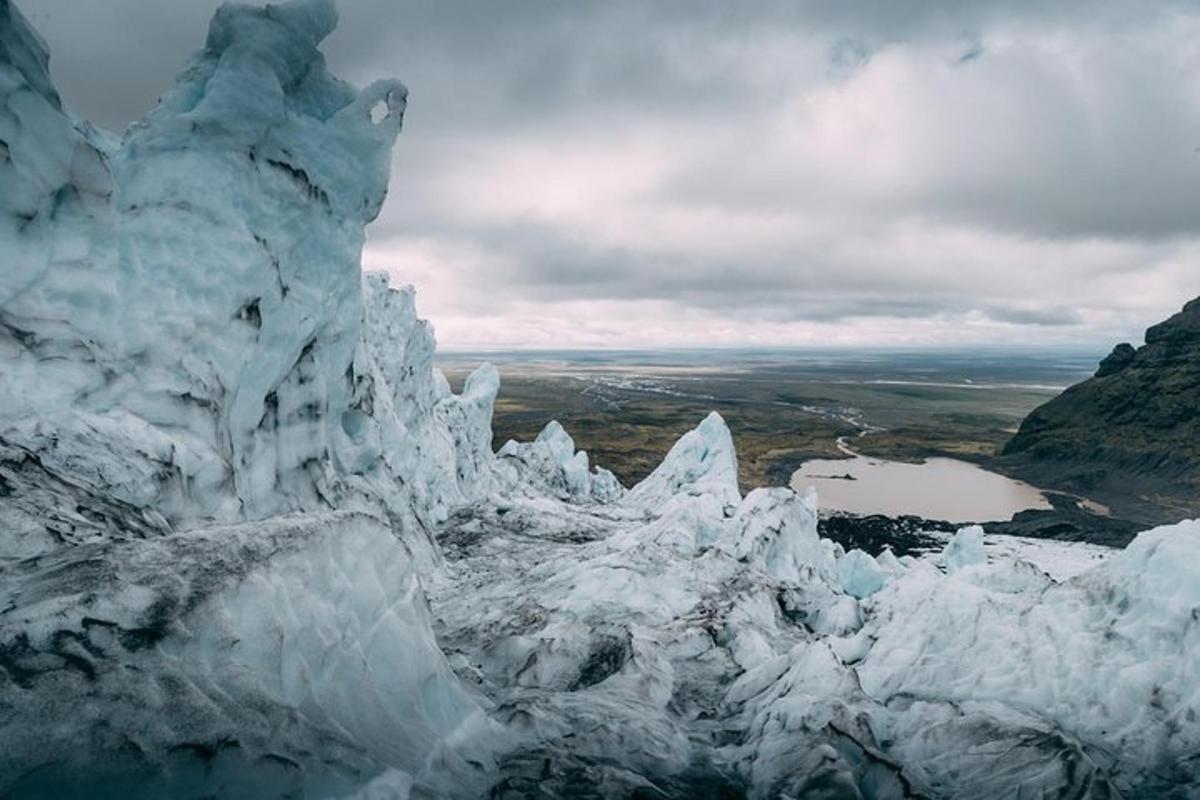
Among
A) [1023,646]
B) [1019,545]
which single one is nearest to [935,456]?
[1019,545]

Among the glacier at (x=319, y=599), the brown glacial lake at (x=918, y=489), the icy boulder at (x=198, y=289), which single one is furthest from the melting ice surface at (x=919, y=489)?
the icy boulder at (x=198, y=289)

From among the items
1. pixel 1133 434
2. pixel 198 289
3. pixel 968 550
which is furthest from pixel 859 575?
pixel 1133 434

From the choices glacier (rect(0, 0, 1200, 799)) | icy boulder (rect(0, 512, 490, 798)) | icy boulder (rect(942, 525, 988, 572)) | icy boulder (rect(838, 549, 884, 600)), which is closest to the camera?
icy boulder (rect(0, 512, 490, 798))

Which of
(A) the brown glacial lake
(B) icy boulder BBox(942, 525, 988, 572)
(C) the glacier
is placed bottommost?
(A) the brown glacial lake

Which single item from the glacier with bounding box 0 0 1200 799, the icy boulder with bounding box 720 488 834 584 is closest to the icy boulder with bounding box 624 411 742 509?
the icy boulder with bounding box 720 488 834 584

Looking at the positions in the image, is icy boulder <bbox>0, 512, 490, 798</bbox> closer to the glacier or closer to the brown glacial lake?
the glacier

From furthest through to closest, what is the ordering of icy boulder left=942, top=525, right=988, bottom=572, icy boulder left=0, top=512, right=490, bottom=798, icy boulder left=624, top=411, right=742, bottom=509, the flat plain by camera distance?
the flat plain → icy boulder left=624, top=411, right=742, bottom=509 → icy boulder left=942, top=525, right=988, bottom=572 → icy boulder left=0, top=512, right=490, bottom=798

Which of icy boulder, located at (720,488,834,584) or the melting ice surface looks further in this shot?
the melting ice surface

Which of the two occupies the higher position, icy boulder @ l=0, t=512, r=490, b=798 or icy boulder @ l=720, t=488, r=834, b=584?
icy boulder @ l=0, t=512, r=490, b=798
